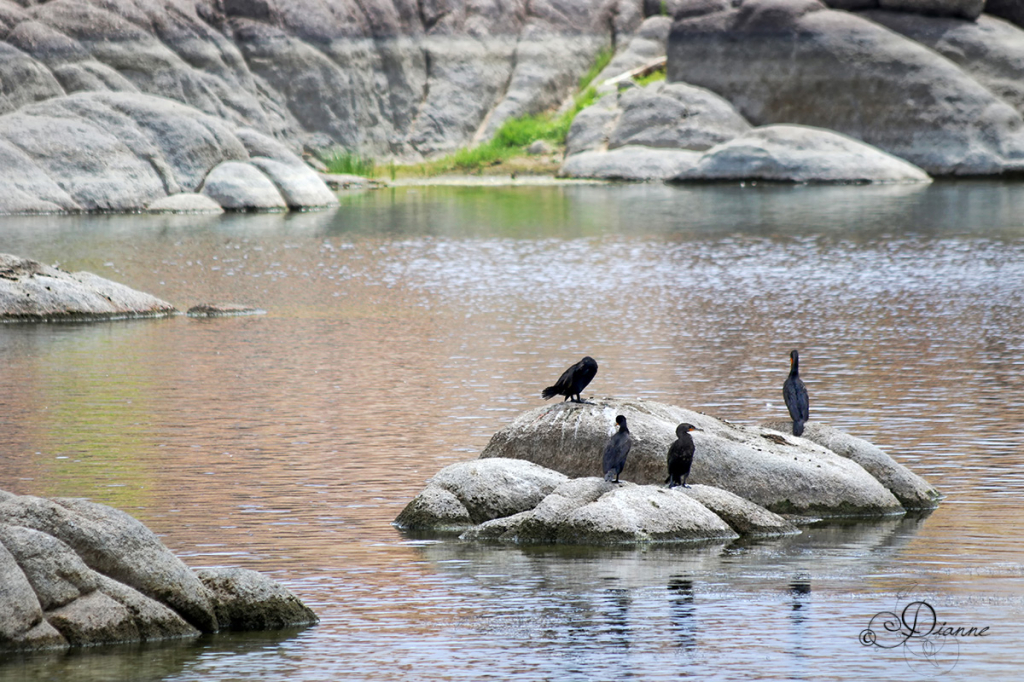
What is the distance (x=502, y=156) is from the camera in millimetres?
88500

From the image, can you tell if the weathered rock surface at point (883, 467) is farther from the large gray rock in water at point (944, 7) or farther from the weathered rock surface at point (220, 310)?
the large gray rock in water at point (944, 7)

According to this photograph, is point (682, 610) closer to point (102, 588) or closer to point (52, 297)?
point (102, 588)

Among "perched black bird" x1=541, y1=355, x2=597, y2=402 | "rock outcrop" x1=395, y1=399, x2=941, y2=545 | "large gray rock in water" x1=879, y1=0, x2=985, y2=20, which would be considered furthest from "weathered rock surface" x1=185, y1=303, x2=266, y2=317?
"large gray rock in water" x1=879, y1=0, x2=985, y2=20

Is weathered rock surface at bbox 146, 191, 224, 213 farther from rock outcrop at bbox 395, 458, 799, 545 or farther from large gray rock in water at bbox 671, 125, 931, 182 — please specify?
rock outcrop at bbox 395, 458, 799, 545

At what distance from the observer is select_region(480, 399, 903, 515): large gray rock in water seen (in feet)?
54.6

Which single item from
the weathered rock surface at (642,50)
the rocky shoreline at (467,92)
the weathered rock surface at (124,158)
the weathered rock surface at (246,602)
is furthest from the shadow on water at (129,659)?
the weathered rock surface at (642,50)

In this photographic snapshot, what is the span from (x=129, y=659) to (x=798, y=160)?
2636 inches

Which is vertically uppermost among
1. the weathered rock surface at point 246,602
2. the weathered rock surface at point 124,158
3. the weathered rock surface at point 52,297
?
the weathered rock surface at point 124,158

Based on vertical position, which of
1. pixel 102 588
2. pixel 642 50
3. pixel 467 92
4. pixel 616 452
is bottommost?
pixel 102 588

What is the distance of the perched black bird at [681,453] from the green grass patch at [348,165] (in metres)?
68.9

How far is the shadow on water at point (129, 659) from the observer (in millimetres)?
11414

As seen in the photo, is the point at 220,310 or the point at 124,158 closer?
the point at 220,310

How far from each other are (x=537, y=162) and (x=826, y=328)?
183ft

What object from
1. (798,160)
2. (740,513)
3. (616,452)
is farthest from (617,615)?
(798,160)
